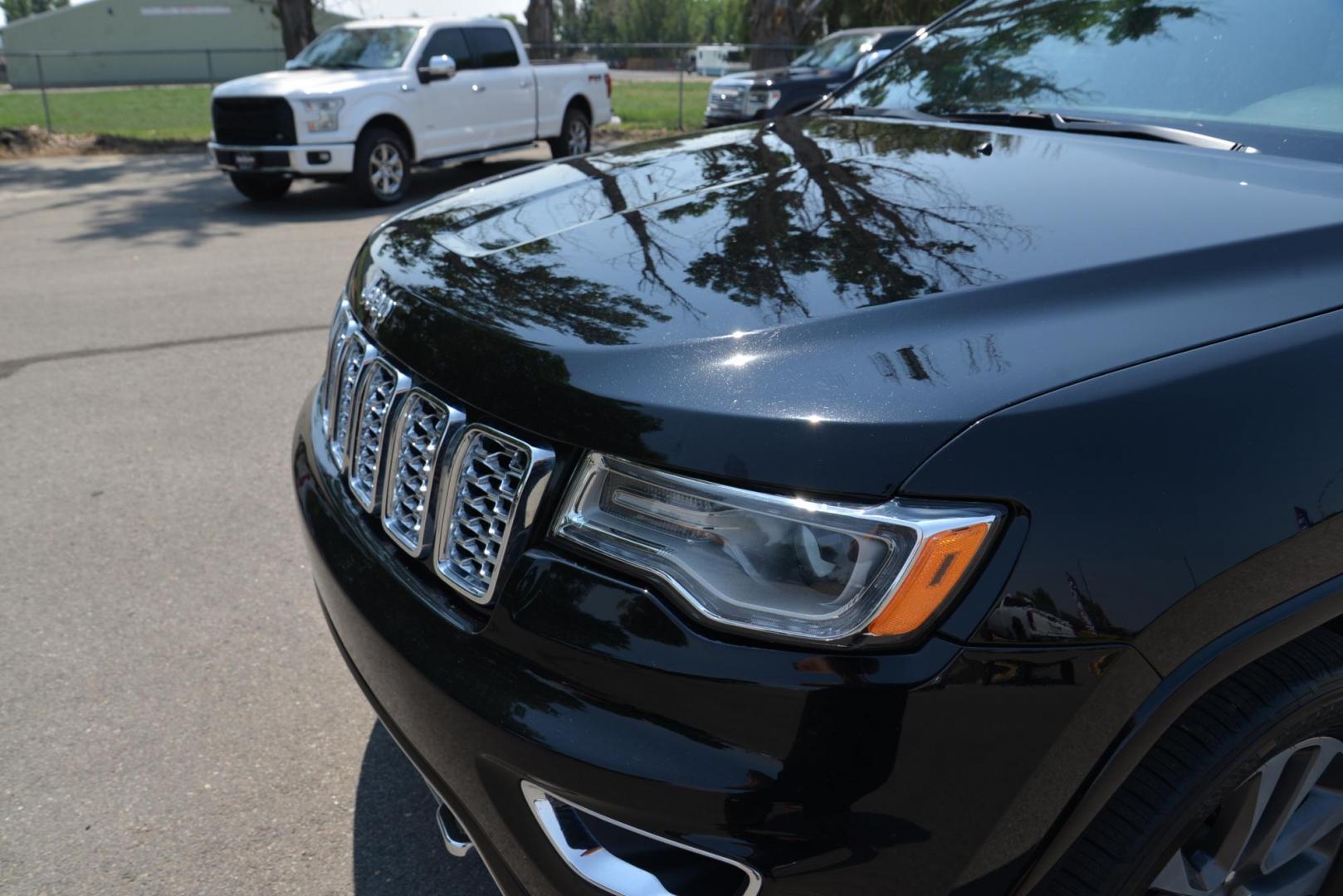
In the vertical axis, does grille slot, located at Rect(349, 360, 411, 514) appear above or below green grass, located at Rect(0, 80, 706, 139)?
below

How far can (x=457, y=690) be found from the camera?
1.60 meters

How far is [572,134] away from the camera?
14156mm

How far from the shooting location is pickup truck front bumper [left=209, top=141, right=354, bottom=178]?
10.6 metres

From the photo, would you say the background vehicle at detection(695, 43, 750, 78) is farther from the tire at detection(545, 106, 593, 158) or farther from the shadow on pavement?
the shadow on pavement

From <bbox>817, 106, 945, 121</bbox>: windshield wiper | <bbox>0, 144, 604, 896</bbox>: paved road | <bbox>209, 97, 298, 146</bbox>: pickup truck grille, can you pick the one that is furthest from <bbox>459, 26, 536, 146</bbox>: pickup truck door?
<bbox>817, 106, 945, 121</bbox>: windshield wiper

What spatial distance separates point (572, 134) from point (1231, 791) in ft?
44.7

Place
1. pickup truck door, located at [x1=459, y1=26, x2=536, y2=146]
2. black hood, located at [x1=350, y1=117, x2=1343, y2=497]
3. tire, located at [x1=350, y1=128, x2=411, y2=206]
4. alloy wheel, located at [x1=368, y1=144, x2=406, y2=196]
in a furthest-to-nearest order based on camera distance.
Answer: pickup truck door, located at [x1=459, y1=26, x2=536, y2=146], alloy wheel, located at [x1=368, y1=144, x2=406, y2=196], tire, located at [x1=350, y1=128, x2=411, y2=206], black hood, located at [x1=350, y1=117, x2=1343, y2=497]

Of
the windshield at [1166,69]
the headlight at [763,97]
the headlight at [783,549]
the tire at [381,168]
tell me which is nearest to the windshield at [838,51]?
the headlight at [763,97]

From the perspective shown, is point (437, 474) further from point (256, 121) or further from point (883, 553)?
point (256, 121)

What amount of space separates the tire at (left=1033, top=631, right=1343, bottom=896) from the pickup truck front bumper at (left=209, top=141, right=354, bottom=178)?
10.5 metres

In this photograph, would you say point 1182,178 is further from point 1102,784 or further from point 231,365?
point 231,365

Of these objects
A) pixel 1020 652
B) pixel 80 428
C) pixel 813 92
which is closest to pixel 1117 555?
pixel 1020 652

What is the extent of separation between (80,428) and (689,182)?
3.59 meters

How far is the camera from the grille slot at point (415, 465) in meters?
1.76
